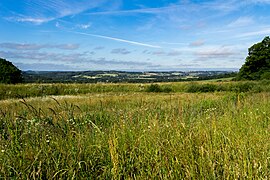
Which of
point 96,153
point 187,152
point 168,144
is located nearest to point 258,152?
point 187,152

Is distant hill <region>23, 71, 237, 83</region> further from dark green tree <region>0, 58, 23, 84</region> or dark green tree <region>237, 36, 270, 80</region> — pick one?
dark green tree <region>237, 36, 270, 80</region>

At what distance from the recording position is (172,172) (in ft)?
8.78

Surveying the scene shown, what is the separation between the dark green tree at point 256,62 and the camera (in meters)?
62.1

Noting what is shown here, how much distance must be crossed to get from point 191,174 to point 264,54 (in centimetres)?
6922

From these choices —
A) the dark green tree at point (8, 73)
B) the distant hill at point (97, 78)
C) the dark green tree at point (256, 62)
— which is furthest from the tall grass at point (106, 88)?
the dark green tree at point (256, 62)

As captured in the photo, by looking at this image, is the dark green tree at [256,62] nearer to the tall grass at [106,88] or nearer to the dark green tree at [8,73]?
the tall grass at [106,88]

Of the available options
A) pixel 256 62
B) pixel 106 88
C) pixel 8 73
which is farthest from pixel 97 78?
pixel 256 62

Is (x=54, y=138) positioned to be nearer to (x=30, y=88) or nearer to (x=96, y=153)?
(x=96, y=153)

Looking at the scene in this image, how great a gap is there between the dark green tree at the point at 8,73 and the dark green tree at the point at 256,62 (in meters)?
55.2

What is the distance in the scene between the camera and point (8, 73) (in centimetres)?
5934

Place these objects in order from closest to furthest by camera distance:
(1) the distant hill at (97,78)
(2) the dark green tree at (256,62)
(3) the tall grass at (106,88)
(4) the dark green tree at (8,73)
→ (3) the tall grass at (106,88) < (4) the dark green tree at (8,73) < (1) the distant hill at (97,78) < (2) the dark green tree at (256,62)

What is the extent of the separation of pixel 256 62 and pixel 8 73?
5943 centimetres

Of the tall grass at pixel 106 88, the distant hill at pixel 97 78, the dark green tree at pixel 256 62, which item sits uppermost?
the dark green tree at pixel 256 62

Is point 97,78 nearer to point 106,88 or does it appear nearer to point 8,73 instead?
point 8,73
